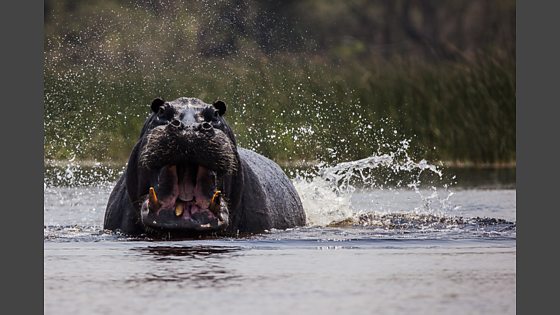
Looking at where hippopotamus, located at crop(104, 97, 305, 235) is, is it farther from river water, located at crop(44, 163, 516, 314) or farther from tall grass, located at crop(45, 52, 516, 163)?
tall grass, located at crop(45, 52, 516, 163)

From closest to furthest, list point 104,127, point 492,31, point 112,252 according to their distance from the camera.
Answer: point 112,252
point 104,127
point 492,31

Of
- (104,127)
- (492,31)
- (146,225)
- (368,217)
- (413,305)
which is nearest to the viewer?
(413,305)

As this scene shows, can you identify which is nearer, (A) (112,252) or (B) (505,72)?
(A) (112,252)

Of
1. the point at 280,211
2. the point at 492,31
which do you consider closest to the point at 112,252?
the point at 280,211

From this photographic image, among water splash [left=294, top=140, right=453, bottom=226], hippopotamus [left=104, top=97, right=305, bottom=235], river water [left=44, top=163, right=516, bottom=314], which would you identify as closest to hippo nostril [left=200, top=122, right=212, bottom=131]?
hippopotamus [left=104, top=97, right=305, bottom=235]

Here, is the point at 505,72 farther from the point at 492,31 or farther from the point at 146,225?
the point at 146,225

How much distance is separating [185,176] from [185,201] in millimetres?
206

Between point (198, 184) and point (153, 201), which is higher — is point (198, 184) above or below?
above

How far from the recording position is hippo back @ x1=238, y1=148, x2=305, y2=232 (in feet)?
42.8

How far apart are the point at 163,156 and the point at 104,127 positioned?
987 centimetres

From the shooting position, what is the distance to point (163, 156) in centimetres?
1198

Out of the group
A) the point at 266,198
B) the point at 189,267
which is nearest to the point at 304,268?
the point at 189,267

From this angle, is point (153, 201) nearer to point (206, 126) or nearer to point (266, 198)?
point (206, 126)

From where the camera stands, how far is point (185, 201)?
12148 mm
